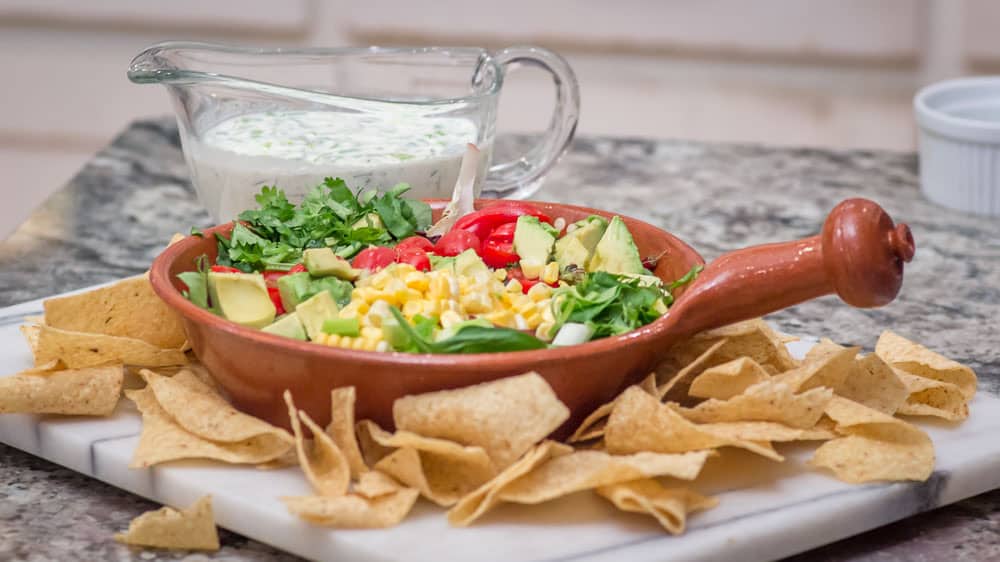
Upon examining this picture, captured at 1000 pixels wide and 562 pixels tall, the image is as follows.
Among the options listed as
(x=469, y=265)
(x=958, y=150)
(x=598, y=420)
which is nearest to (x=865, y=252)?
Answer: (x=598, y=420)

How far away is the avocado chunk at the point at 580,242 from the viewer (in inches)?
53.1

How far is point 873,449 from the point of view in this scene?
112 centimetres

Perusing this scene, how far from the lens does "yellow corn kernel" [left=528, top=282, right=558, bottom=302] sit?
124cm

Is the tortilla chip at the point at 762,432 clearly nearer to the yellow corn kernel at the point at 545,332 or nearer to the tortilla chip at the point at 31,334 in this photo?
the yellow corn kernel at the point at 545,332

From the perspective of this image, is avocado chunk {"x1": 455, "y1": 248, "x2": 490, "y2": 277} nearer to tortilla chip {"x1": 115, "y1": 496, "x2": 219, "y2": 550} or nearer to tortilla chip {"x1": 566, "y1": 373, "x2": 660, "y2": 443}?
tortilla chip {"x1": 566, "y1": 373, "x2": 660, "y2": 443}

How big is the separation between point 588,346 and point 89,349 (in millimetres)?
501

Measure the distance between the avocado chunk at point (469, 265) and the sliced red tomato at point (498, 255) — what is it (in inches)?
2.7

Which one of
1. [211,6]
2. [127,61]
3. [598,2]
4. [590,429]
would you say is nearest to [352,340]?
[590,429]

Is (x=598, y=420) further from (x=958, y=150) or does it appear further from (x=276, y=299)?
(x=958, y=150)

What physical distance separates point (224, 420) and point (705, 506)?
16.4 inches

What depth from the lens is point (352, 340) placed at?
1124 mm

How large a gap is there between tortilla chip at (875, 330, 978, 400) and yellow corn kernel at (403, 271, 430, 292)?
0.47 meters

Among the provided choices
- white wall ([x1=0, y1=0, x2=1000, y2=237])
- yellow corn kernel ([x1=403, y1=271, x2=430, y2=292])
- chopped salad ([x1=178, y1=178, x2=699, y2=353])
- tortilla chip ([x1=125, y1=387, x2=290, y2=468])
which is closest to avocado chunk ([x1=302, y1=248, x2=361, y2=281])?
chopped salad ([x1=178, y1=178, x2=699, y2=353])

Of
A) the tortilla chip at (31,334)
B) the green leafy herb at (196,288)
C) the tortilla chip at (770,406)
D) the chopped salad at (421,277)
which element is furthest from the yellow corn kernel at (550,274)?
the tortilla chip at (31,334)
